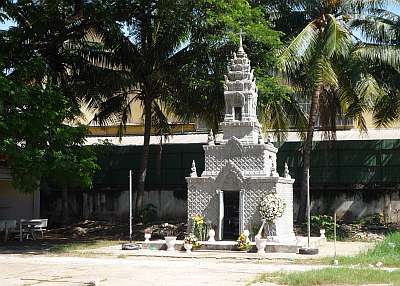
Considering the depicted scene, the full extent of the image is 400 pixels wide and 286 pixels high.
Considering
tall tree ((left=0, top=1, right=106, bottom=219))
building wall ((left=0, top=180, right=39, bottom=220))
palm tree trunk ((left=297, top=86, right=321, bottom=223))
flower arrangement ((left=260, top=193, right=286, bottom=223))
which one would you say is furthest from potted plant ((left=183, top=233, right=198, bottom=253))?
building wall ((left=0, top=180, right=39, bottom=220))

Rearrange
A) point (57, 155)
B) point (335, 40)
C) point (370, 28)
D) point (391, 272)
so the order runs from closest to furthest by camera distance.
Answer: point (391, 272), point (57, 155), point (335, 40), point (370, 28)

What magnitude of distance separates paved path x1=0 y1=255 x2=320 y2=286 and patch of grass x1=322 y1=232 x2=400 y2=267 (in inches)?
51.1

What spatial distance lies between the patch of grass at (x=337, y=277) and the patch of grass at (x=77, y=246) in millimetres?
9674

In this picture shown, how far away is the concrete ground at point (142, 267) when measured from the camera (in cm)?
1447

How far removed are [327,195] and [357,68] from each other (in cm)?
744

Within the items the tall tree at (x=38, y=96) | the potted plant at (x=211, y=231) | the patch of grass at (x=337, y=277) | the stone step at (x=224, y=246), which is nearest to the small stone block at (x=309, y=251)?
the stone step at (x=224, y=246)

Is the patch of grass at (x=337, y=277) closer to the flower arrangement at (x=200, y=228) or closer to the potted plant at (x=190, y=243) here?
the potted plant at (x=190, y=243)

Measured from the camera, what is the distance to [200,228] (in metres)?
23.2

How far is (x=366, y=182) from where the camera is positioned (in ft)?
105

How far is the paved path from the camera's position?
14.3 m

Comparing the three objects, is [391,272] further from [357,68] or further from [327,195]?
[327,195]

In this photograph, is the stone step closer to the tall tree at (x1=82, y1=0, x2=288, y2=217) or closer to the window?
the window

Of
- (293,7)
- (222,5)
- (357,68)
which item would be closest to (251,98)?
(222,5)

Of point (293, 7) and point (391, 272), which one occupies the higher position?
point (293, 7)
